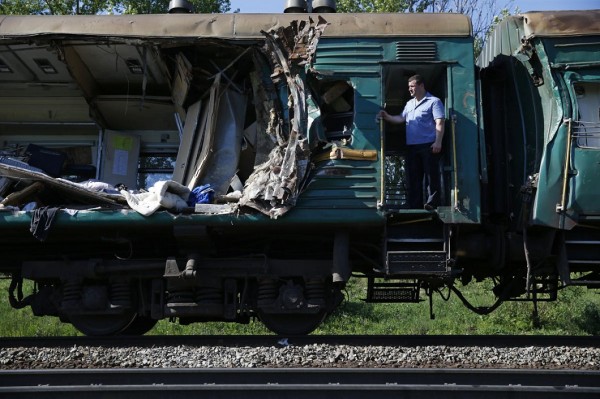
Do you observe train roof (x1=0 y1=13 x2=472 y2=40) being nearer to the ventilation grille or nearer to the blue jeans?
the ventilation grille

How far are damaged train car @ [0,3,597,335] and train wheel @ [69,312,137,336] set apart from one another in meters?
0.02

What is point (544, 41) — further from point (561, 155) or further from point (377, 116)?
point (377, 116)

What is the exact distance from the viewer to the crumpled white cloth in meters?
7.02

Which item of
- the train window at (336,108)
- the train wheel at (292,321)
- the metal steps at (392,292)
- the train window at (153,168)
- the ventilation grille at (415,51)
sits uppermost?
the ventilation grille at (415,51)

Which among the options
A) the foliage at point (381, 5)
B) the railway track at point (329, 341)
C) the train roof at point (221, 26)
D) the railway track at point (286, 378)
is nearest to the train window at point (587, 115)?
the train roof at point (221, 26)

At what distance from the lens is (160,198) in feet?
22.9

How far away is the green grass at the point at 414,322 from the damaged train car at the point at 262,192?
306 cm

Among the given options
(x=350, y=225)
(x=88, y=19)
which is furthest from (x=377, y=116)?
(x=88, y=19)

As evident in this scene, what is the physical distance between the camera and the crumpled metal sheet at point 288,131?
694 cm

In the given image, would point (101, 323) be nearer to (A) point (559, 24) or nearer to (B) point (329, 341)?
(B) point (329, 341)

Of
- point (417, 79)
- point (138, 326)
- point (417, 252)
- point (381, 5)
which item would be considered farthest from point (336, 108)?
point (381, 5)

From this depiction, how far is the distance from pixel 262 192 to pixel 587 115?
3515 millimetres

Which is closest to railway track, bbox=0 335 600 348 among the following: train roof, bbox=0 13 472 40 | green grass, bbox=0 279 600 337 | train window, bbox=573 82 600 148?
train window, bbox=573 82 600 148

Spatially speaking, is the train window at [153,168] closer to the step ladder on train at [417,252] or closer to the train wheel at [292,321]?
the train wheel at [292,321]
